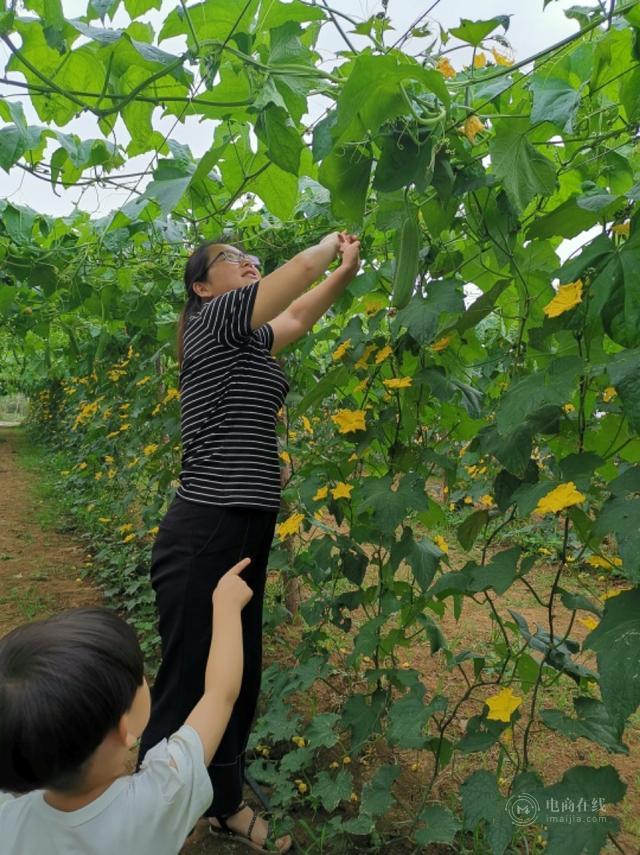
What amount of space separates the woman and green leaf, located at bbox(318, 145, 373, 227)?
28cm

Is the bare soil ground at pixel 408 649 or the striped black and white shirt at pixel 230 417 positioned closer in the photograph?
the striped black and white shirt at pixel 230 417

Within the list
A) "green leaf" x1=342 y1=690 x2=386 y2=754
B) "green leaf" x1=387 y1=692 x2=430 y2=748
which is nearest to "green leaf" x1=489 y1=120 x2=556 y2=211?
"green leaf" x1=387 y1=692 x2=430 y2=748

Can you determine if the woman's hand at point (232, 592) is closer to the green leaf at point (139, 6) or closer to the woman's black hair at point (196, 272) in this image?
the woman's black hair at point (196, 272)

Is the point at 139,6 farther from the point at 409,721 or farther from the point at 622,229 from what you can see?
the point at 409,721

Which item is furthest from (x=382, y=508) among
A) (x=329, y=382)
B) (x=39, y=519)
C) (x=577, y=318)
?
(x=39, y=519)

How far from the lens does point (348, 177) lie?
1.07m

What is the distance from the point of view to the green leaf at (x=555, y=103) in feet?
2.94

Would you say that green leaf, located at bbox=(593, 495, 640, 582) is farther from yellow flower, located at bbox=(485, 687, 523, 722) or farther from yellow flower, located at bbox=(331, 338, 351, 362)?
yellow flower, located at bbox=(331, 338, 351, 362)

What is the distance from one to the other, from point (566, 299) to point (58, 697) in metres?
0.87

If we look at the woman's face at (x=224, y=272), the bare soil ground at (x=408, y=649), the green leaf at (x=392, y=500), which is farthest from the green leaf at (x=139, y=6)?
the bare soil ground at (x=408, y=649)

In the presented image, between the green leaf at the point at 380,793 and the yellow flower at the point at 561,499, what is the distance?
0.79 m

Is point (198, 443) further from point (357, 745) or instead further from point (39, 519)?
point (39, 519)

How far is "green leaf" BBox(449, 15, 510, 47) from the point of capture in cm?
92

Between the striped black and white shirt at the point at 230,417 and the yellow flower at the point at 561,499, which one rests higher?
the striped black and white shirt at the point at 230,417
